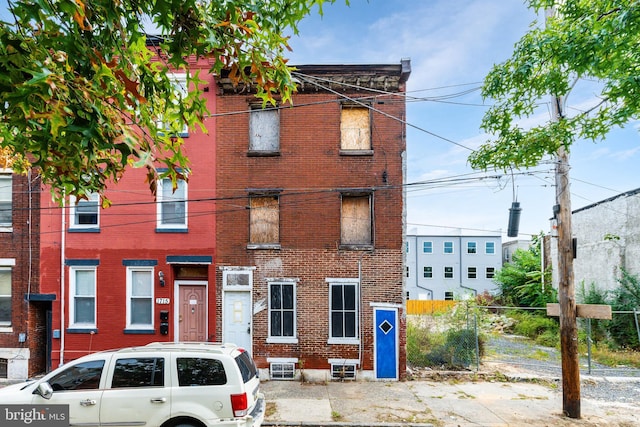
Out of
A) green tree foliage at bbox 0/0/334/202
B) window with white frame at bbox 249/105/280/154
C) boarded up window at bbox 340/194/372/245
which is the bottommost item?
boarded up window at bbox 340/194/372/245

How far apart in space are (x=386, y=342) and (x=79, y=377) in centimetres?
757

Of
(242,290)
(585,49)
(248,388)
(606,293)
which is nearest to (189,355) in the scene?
(248,388)

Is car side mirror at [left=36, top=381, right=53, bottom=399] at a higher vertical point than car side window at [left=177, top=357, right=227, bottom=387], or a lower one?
lower

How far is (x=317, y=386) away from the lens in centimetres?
995

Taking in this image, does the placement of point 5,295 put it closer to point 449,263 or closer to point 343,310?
point 343,310

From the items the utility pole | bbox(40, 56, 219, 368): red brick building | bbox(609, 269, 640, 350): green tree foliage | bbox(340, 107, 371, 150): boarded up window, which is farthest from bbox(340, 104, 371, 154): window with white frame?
bbox(609, 269, 640, 350): green tree foliage

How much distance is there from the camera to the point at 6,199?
37.1ft

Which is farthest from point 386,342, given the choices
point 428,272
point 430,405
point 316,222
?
point 428,272

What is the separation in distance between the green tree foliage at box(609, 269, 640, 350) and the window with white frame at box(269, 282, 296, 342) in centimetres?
1232

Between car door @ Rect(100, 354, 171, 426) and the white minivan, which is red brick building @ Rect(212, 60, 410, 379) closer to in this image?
the white minivan

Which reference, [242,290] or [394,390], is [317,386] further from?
[242,290]

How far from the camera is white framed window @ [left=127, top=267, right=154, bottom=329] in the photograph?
36.0 ft

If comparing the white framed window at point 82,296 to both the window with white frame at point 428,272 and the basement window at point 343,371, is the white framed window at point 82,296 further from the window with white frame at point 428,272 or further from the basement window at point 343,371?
the window with white frame at point 428,272

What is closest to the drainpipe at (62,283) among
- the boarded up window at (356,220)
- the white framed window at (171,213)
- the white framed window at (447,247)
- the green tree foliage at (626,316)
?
the white framed window at (171,213)
